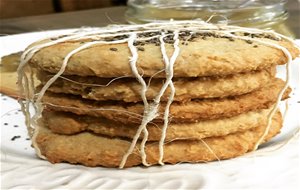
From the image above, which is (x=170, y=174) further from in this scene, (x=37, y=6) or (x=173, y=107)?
(x=37, y=6)

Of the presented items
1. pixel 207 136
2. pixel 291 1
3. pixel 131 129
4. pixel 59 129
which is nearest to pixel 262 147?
pixel 207 136

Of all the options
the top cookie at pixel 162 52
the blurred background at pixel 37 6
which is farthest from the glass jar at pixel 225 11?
the blurred background at pixel 37 6

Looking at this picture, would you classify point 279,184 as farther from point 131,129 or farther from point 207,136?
point 131,129

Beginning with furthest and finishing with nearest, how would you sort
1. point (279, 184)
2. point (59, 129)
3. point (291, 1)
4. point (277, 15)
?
point (291, 1) < point (277, 15) < point (59, 129) < point (279, 184)

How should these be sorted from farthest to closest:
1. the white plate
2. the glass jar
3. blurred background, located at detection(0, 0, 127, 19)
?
blurred background, located at detection(0, 0, 127, 19), the glass jar, the white plate

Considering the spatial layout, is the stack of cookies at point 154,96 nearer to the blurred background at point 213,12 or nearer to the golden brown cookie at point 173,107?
the golden brown cookie at point 173,107

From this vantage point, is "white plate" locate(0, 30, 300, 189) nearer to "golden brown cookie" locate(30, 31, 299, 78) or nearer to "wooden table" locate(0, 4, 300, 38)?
"golden brown cookie" locate(30, 31, 299, 78)

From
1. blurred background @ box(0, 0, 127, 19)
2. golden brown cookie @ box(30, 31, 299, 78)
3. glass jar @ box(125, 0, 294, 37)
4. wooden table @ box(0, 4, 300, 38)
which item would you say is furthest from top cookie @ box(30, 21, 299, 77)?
blurred background @ box(0, 0, 127, 19)
